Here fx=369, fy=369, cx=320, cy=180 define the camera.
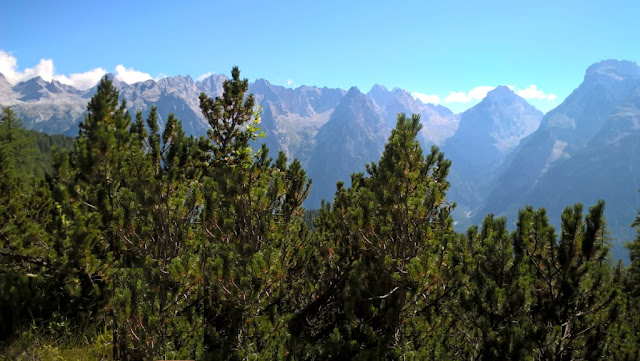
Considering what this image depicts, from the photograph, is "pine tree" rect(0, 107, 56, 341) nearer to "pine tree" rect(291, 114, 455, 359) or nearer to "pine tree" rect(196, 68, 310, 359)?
"pine tree" rect(196, 68, 310, 359)

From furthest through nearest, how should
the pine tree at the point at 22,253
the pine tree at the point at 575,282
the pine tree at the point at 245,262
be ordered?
the pine tree at the point at 22,253 < the pine tree at the point at 575,282 < the pine tree at the point at 245,262

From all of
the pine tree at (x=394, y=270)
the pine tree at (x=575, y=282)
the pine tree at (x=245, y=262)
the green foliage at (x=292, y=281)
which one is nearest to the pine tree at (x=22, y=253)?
the green foliage at (x=292, y=281)

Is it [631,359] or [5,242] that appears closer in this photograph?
[631,359]

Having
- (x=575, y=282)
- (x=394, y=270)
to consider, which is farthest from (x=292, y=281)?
(x=575, y=282)

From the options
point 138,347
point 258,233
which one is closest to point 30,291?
point 138,347

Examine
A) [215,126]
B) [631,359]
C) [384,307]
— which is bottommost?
[384,307]

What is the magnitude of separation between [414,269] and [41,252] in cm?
971

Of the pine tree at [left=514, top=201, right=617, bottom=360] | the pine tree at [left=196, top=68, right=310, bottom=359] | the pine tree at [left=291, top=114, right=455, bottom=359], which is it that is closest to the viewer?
the pine tree at [left=196, top=68, right=310, bottom=359]

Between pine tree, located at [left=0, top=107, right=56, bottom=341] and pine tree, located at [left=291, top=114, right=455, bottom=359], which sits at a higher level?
pine tree, located at [left=291, top=114, right=455, bottom=359]

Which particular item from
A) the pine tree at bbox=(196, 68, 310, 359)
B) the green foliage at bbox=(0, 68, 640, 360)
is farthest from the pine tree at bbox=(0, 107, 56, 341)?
the pine tree at bbox=(196, 68, 310, 359)

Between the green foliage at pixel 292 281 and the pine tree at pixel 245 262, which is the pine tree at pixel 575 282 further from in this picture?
the pine tree at pixel 245 262

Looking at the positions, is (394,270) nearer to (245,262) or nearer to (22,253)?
(245,262)

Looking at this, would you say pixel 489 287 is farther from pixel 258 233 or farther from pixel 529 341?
pixel 258 233

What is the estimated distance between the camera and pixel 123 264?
7.08m
